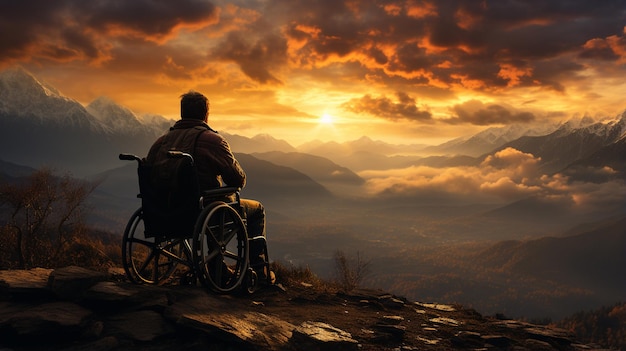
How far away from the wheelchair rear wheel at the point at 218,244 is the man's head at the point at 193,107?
54.5 inches

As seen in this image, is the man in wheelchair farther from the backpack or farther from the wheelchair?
the wheelchair

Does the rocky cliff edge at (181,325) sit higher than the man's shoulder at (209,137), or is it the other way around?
the man's shoulder at (209,137)

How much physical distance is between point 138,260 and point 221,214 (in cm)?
392

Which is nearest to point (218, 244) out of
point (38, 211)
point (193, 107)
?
point (193, 107)

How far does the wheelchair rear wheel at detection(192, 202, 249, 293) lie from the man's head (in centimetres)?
138

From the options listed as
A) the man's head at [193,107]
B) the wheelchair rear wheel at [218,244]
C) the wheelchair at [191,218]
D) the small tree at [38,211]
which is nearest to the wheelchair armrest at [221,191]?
the wheelchair at [191,218]

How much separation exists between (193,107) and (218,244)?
198 centimetres

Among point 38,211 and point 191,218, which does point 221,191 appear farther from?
point 38,211

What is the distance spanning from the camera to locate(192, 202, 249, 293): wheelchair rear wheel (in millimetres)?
4938

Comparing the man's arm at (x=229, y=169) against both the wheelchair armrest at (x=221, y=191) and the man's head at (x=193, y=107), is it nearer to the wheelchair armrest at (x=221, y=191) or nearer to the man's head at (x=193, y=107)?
the wheelchair armrest at (x=221, y=191)

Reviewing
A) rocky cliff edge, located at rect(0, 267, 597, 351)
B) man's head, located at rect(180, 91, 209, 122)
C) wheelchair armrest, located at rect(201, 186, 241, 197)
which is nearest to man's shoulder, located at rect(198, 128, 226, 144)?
man's head, located at rect(180, 91, 209, 122)

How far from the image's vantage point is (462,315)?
8070mm

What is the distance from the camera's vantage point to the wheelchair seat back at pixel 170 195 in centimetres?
512

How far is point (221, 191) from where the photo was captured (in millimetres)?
5504
